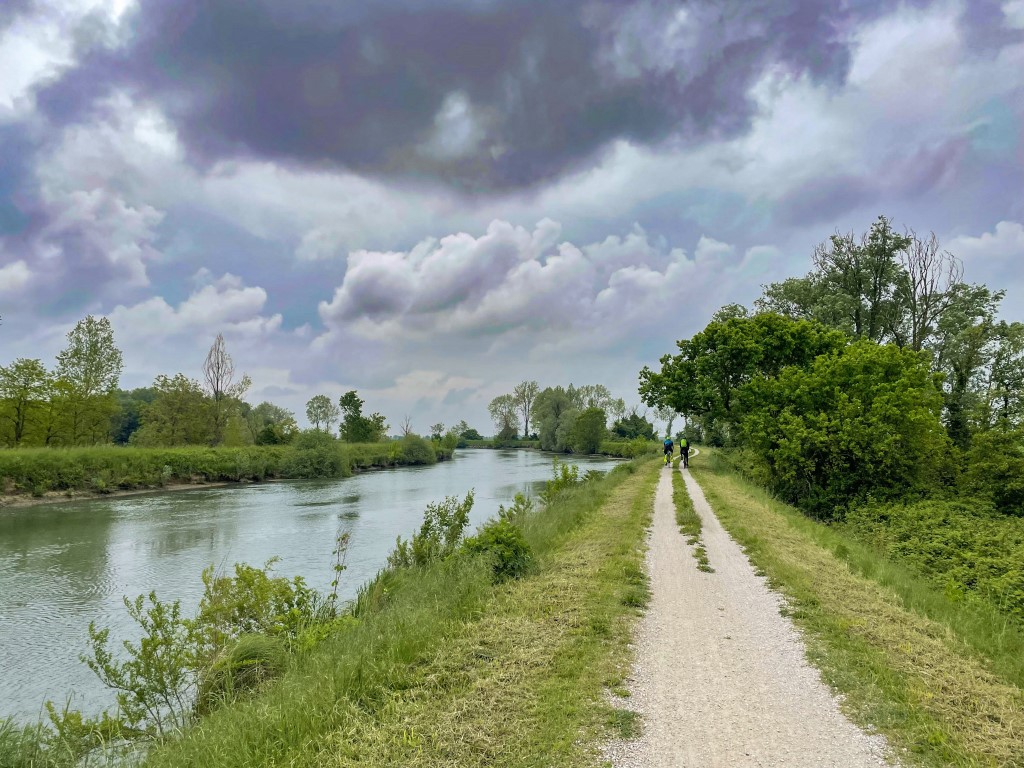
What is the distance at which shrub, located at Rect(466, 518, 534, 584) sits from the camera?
8602mm

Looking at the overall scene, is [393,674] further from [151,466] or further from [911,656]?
[151,466]

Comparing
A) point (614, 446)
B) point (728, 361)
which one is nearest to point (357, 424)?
point (614, 446)

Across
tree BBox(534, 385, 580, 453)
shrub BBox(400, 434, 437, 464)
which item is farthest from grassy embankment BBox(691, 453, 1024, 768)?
tree BBox(534, 385, 580, 453)

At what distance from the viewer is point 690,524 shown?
42.7 feet

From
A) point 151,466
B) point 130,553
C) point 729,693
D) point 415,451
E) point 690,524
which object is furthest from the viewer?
point 415,451

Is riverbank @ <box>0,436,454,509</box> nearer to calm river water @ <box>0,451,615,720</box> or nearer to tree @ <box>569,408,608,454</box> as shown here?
calm river water @ <box>0,451,615,720</box>

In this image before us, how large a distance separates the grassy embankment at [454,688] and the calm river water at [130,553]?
458 centimetres

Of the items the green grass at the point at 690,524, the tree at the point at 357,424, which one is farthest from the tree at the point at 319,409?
the green grass at the point at 690,524

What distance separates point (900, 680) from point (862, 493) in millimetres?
18324

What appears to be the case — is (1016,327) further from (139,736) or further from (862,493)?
(139,736)

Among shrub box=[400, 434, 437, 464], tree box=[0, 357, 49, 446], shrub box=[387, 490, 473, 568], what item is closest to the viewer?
shrub box=[387, 490, 473, 568]

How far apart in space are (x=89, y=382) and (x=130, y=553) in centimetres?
3113

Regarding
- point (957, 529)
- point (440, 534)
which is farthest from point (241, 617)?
point (957, 529)

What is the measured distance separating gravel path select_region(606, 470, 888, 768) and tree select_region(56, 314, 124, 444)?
43283 millimetres
